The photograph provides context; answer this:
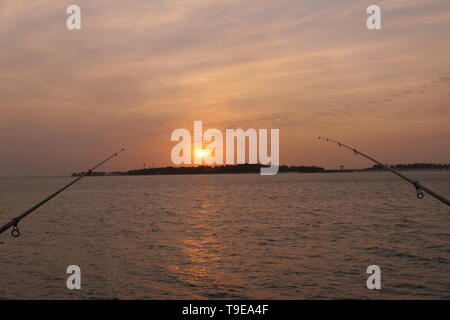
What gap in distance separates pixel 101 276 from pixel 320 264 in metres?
9.77

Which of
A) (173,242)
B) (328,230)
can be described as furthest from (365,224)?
(173,242)

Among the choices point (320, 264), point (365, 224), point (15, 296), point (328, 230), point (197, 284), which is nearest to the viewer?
point (15, 296)

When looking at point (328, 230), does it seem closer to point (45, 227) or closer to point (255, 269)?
point (255, 269)

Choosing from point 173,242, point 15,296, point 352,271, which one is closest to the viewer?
point 15,296

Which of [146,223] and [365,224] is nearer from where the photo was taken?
[365,224]

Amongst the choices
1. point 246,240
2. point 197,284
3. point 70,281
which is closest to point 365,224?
point 246,240

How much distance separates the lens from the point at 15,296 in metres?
15.2

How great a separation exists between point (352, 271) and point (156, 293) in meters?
8.32

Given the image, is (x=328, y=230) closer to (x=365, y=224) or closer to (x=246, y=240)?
(x=365, y=224)

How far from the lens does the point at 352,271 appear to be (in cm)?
1784
